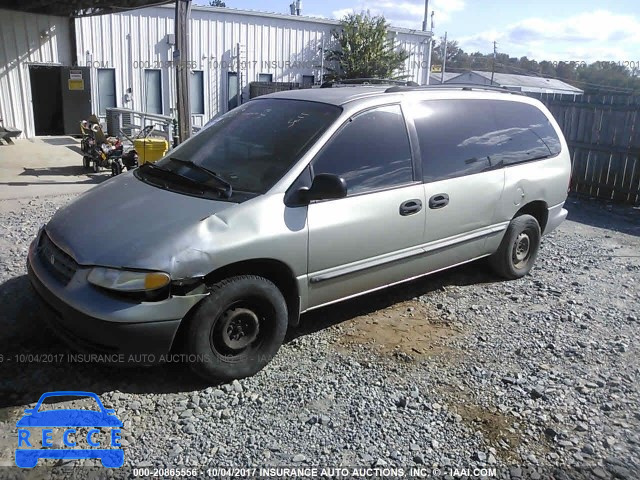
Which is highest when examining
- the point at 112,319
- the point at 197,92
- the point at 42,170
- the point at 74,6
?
the point at 74,6

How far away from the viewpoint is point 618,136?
34.8 feet

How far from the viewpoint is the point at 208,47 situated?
1894 cm

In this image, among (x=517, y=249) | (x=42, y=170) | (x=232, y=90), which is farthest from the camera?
(x=232, y=90)

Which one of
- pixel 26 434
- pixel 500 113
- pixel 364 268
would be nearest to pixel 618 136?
pixel 500 113

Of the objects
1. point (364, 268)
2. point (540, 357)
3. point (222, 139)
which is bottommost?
point (540, 357)

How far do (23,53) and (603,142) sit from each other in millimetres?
15308

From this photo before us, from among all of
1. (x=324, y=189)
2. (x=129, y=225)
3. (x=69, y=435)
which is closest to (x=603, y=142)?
(x=324, y=189)

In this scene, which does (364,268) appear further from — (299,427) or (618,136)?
(618,136)

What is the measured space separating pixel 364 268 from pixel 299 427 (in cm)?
138

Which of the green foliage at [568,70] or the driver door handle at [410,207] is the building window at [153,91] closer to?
the driver door handle at [410,207]

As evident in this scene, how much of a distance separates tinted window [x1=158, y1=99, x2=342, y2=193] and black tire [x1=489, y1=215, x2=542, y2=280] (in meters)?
2.37

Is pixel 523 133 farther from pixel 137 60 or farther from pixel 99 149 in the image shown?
pixel 137 60

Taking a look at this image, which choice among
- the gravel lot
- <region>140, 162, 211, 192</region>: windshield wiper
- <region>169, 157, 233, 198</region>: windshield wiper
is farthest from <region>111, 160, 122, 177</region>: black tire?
<region>169, 157, 233, 198</region>: windshield wiper

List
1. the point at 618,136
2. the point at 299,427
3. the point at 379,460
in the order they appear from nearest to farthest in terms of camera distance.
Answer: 1. the point at 379,460
2. the point at 299,427
3. the point at 618,136
